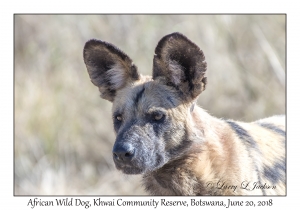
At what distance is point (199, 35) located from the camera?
458 inches

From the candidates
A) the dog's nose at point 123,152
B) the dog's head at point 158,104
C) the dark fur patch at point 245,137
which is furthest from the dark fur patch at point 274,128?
the dog's nose at point 123,152

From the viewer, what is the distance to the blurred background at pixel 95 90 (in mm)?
11039

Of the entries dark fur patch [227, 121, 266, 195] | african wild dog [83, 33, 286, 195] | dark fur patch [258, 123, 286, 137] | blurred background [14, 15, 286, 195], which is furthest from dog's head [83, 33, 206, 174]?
blurred background [14, 15, 286, 195]

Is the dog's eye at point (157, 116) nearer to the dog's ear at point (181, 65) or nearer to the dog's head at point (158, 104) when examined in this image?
the dog's head at point (158, 104)

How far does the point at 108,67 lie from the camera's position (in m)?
5.77

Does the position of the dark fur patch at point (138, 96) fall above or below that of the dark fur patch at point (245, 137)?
above

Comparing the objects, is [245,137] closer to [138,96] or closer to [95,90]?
[138,96]

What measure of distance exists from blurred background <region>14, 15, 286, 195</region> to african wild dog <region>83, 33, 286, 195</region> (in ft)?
17.0

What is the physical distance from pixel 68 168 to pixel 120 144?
6753 mm

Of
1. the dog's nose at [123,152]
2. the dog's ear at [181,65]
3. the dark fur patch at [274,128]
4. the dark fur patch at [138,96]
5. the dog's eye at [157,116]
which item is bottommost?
the dog's nose at [123,152]

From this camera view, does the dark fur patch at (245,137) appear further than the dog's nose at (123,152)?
Yes

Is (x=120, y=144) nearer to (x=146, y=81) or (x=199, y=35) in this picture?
(x=146, y=81)

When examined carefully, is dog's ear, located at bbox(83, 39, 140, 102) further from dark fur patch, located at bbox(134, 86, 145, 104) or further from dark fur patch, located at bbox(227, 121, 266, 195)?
Answer: dark fur patch, located at bbox(227, 121, 266, 195)
